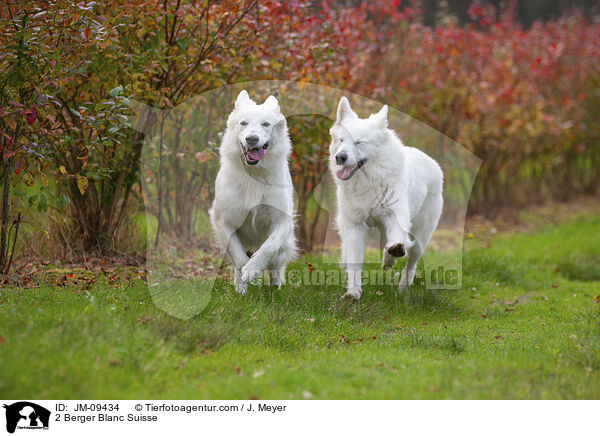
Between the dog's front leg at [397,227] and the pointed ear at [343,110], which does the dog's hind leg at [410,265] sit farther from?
the pointed ear at [343,110]

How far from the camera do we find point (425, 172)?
21.7 ft

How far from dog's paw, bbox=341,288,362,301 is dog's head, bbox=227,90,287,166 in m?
1.50

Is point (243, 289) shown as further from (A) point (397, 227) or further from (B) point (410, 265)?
(B) point (410, 265)

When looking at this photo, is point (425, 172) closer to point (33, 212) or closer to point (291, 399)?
point (291, 399)

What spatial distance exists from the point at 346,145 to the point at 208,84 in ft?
6.99

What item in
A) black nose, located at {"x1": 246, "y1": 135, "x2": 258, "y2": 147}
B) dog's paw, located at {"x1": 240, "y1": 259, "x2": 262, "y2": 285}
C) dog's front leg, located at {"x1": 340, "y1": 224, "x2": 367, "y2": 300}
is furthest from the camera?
dog's front leg, located at {"x1": 340, "y1": 224, "x2": 367, "y2": 300}

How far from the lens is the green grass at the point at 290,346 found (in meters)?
3.71

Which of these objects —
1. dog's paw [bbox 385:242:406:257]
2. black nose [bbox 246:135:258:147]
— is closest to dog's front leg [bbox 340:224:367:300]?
dog's paw [bbox 385:242:406:257]

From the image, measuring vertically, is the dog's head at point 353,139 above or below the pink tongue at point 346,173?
above

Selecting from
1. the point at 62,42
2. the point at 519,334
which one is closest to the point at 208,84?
the point at 62,42

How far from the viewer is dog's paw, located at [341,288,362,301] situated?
19.1 ft

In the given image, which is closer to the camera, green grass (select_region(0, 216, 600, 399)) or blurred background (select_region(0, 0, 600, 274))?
green grass (select_region(0, 216, 600, 399))

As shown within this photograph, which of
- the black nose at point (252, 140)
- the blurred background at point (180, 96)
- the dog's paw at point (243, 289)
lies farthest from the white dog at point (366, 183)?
the blurred background at point (180, 96)
